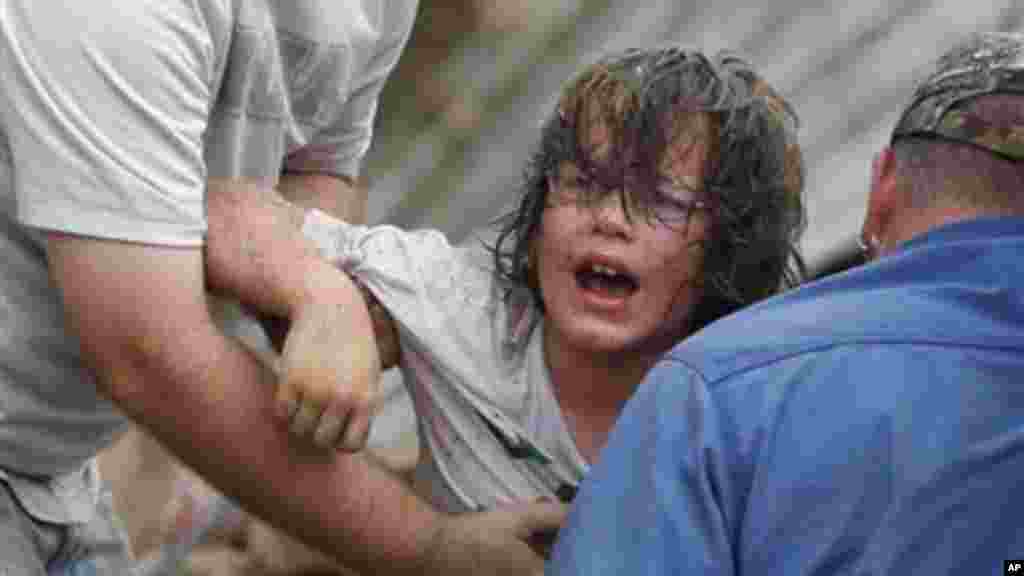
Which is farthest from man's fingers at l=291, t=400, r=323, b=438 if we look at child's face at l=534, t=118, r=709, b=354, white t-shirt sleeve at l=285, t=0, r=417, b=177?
white t-shirt sleeve at l=285, t=0, r=417, b=177

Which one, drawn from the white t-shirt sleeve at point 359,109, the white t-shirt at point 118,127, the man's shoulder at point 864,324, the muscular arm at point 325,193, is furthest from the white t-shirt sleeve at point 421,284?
the man's shoulder at point 864,324

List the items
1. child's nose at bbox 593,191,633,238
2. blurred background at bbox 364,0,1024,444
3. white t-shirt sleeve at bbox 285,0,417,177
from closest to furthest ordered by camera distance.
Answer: child's nose at bbox 593,191,633,238 < white t-shirt sleeve at bbox 285,0,417,177 < blurred background at bbox 364,0,1024,444

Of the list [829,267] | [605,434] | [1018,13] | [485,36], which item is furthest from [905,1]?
[605,434]

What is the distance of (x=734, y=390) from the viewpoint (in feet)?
8.56

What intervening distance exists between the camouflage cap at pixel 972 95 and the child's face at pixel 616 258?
38cm

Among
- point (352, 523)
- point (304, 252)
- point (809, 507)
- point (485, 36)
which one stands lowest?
point (485, 36)

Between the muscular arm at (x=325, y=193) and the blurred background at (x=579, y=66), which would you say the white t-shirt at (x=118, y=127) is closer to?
the muscular arm at (x=325, y=193)

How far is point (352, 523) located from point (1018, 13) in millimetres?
2086

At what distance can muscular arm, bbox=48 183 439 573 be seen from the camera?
297 centimetres

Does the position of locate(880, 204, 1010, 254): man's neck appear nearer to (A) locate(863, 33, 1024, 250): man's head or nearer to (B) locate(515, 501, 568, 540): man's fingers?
(A) locate(863, 33, 1024, 250): man's head

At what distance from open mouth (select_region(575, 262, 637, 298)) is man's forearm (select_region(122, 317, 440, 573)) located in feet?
1.16

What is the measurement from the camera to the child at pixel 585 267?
312 centimetres

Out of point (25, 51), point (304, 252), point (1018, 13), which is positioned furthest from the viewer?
point (1018, 13)

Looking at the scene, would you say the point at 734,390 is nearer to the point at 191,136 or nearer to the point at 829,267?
the point at 191,136
